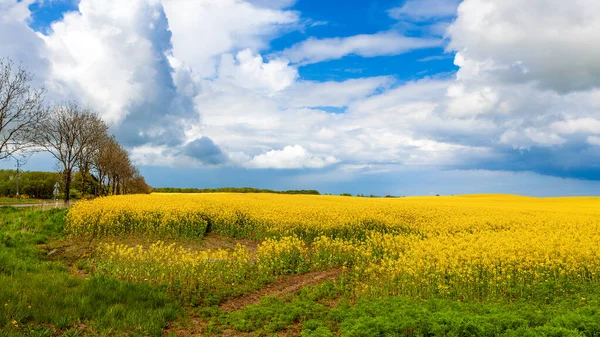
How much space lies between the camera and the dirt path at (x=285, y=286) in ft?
41.9

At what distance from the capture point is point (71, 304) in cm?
1087

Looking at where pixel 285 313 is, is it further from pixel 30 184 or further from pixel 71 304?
pixel 30 184

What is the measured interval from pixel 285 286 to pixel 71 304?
691 centimetres

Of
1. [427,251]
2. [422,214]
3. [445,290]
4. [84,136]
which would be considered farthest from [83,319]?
[84,136]

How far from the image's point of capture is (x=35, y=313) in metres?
9.98

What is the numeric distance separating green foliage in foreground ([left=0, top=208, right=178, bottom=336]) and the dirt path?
1.94 metres

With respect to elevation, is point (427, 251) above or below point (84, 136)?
below

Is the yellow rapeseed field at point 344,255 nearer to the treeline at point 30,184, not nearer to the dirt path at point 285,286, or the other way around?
the dirt path at point 285,286

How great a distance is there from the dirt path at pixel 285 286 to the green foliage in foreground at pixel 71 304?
1943 millimetres

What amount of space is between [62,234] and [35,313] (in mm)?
14121

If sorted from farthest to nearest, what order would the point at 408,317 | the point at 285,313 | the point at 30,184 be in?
the point at 30,184 → the point at 285,313 → the point at 408,317

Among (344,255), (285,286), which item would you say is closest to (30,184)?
(344,255)

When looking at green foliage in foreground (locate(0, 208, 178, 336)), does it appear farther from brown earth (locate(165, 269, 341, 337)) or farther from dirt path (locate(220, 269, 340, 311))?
dirt path (locate(220, 269, 340, 311))

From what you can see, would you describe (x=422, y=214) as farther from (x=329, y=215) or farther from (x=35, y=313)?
(x=35, y=313)
